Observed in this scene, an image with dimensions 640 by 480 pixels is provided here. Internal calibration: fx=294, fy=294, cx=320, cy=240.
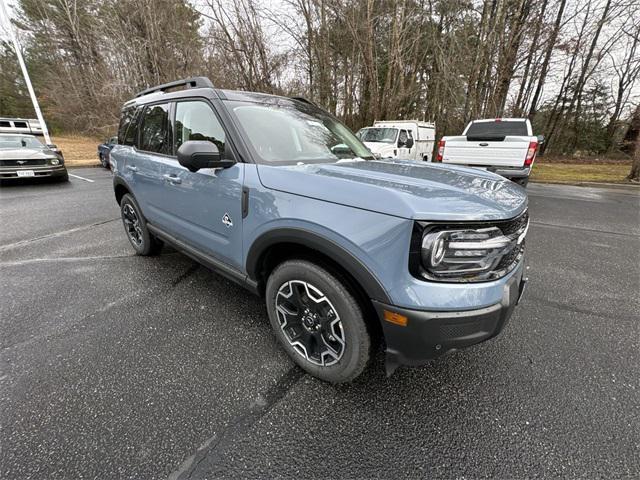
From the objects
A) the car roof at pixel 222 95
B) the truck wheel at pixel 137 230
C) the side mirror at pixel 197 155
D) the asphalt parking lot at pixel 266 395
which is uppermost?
the car roof at pixel 222 95

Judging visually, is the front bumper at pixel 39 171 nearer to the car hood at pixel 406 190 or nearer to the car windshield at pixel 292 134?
the car windshield at pixel 292 134

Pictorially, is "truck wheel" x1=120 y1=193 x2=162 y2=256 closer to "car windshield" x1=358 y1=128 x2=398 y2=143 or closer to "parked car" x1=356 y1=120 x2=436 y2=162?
"parked car" x1=356 y1=120 x2=436 y2=162

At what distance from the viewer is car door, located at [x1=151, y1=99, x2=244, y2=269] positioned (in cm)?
208

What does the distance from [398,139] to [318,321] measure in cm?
968

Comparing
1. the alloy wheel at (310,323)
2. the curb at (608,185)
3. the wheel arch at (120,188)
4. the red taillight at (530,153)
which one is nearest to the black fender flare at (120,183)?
the wheel arch at (120,188)

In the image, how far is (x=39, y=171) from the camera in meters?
8.33

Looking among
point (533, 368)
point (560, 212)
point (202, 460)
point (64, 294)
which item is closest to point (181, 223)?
point (64, 294)

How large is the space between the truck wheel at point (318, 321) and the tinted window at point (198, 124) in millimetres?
1108

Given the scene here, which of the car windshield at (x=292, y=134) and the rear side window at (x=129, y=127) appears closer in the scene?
A: the car windshield at (x=292, y=134)

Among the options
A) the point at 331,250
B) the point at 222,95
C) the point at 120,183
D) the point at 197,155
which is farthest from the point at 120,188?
the point at 331,250

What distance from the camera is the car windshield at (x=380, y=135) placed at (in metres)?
10.3

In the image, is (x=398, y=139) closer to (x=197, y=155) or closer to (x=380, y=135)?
(x=380, y=135)

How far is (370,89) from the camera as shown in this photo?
1468cm

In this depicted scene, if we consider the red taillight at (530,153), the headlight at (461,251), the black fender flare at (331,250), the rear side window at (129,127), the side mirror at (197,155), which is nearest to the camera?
the headlight at (461,251)
